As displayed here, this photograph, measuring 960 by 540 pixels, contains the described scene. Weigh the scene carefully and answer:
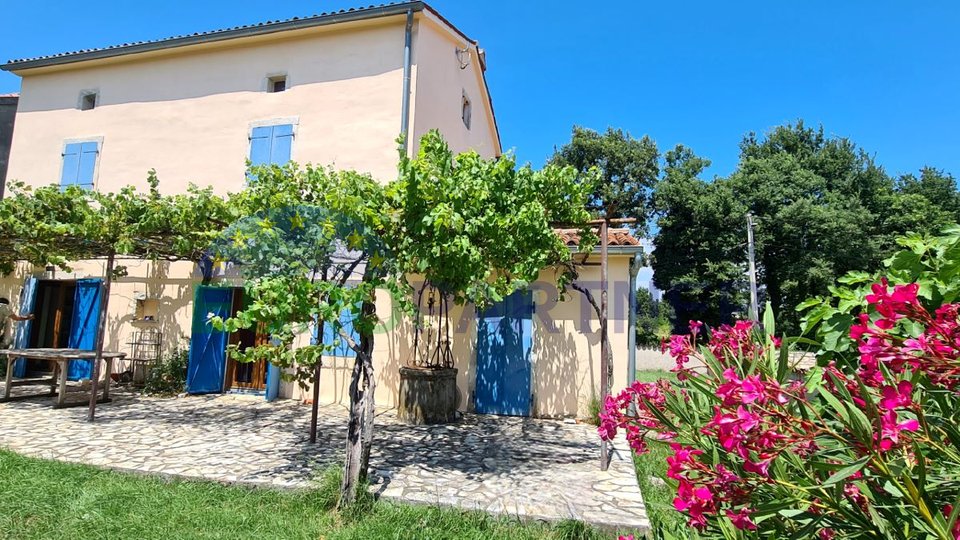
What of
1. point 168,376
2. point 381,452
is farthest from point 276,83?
point 381,452

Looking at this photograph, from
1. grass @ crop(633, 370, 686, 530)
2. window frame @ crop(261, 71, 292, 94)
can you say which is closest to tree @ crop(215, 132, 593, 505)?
grass @ crop(633, 370, 686, 530)

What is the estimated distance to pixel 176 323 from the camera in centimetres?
1001

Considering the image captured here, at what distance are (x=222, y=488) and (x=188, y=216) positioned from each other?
407 cm

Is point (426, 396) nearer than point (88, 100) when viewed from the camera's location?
Yes

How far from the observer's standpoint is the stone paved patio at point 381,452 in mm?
4551

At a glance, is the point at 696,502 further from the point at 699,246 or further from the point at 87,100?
the point at 699,246

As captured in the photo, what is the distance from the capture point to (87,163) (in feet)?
34.9

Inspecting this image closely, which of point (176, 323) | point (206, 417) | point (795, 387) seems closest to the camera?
point (795, 387)

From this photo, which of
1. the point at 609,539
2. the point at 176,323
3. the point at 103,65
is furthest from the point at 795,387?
the point at 103,65

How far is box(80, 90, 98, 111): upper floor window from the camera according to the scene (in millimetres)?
10969

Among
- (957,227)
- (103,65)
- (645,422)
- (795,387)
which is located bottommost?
(645,422)

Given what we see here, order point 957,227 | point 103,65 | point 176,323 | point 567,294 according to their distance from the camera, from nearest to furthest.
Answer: point 957,227, point 567,294, point 176,323, point 103,65

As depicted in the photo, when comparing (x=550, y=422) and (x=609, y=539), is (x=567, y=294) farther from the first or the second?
(x=609, y=539)

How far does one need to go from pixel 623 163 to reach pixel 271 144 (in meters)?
21.2
